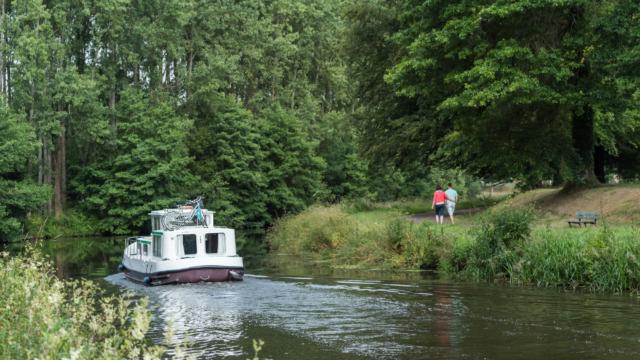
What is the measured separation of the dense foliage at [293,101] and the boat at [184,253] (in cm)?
1014

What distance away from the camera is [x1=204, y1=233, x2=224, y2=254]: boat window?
1131 inches

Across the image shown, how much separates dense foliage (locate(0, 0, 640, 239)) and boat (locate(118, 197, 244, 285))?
33.3ft

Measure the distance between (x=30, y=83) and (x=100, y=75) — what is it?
8750 mm

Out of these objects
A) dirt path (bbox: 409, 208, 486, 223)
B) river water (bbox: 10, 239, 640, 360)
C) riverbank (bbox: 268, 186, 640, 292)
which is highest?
dirt path (bbox: 409, 208, 486, 223)

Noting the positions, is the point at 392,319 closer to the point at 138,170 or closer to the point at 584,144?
the point at 584,144

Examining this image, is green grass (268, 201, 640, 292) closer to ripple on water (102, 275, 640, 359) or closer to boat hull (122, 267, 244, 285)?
ripple on water (102, 275, 640, 359)

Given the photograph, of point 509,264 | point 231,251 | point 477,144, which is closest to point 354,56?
point 477,144

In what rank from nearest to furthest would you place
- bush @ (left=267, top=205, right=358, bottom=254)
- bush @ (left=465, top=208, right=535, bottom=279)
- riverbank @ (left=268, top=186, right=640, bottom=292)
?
riverbank @ (left=268, top=186, right=640, bottom=292)
bush @ (left=465, top=208, right=535, bottom=279)
bush @ (left=267, top=205, right=358, bottom=254)

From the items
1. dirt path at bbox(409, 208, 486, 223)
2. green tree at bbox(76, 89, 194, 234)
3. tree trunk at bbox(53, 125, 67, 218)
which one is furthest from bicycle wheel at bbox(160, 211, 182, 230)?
tree trunk at bbox(53, 125, 67, 218)

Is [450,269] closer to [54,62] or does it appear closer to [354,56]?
[354,56]

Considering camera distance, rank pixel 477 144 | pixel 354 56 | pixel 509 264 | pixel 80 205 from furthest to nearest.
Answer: pixel 80 205, pixel 354 56, pixel 477 144, pixel 509 264

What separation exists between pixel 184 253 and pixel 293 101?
53.5 m

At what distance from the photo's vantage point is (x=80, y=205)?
62094 mm

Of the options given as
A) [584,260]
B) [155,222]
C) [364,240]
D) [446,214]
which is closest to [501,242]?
[584,260]
